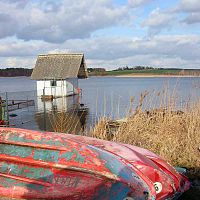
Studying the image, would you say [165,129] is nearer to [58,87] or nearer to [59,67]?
[58,87]

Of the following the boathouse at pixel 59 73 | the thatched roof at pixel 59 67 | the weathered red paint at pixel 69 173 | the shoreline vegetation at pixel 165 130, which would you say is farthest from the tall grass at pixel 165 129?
the thatched roof at pixel 59 67

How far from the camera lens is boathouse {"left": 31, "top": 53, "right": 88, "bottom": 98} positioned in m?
35.2

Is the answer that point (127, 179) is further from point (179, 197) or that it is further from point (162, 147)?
point (162, 147)

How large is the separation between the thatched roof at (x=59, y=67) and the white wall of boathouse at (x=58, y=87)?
57 cm

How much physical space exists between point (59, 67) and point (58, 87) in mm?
3495

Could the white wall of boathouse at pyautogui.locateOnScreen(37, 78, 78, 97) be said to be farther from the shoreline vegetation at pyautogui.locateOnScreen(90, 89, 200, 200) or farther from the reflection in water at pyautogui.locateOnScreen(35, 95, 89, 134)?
the shoreline vegetation at pyautogui.locateOnScreen(90, 89, 200, 200)

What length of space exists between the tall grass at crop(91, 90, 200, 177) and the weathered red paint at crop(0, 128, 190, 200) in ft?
6.25

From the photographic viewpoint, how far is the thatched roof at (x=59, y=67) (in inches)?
1428

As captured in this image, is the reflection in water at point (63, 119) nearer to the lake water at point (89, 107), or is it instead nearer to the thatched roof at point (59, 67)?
the lake water at point (89, 107)

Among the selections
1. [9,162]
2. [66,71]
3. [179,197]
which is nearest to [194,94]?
[179,197]

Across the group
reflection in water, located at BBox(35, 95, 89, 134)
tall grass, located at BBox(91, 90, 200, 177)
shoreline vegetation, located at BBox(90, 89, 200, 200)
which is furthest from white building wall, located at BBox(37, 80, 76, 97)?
tall grass, located at BBox(91, 90, 200, 177)

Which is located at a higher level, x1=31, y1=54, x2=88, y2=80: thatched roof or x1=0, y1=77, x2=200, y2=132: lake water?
x1=31, y1=54, x2=88, y2=80: thatched roof

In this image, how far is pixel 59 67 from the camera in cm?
3791

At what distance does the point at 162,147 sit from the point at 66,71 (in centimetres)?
3084
